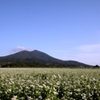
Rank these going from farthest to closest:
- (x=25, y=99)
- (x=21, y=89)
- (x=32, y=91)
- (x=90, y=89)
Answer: (x=90, y=89)
(x=21, y=89)
(x=32, y=91)
(x=25, y=99)

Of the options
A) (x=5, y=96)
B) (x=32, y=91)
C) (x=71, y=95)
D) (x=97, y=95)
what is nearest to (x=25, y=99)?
(x=32, y=91)

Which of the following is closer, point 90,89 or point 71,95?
point 71,95

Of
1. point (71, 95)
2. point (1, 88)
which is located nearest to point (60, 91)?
point (71, 95)

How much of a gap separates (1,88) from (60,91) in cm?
287

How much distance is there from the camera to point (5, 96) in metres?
10.9

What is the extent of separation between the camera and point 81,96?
11.0 m

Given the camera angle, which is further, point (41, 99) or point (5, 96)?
point (5, 96)

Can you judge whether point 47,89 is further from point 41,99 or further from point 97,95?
point 97,95

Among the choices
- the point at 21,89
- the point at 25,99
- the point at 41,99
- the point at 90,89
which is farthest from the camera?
the point at 90,89

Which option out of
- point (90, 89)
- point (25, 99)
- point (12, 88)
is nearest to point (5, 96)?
point (12, 88)

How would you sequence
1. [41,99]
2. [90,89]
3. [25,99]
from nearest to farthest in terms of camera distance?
[41,99] → [25,99] → [90,89]

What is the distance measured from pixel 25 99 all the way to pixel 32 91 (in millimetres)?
786

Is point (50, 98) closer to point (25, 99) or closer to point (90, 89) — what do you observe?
point (25, 99)

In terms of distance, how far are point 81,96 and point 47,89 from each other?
1.85m
